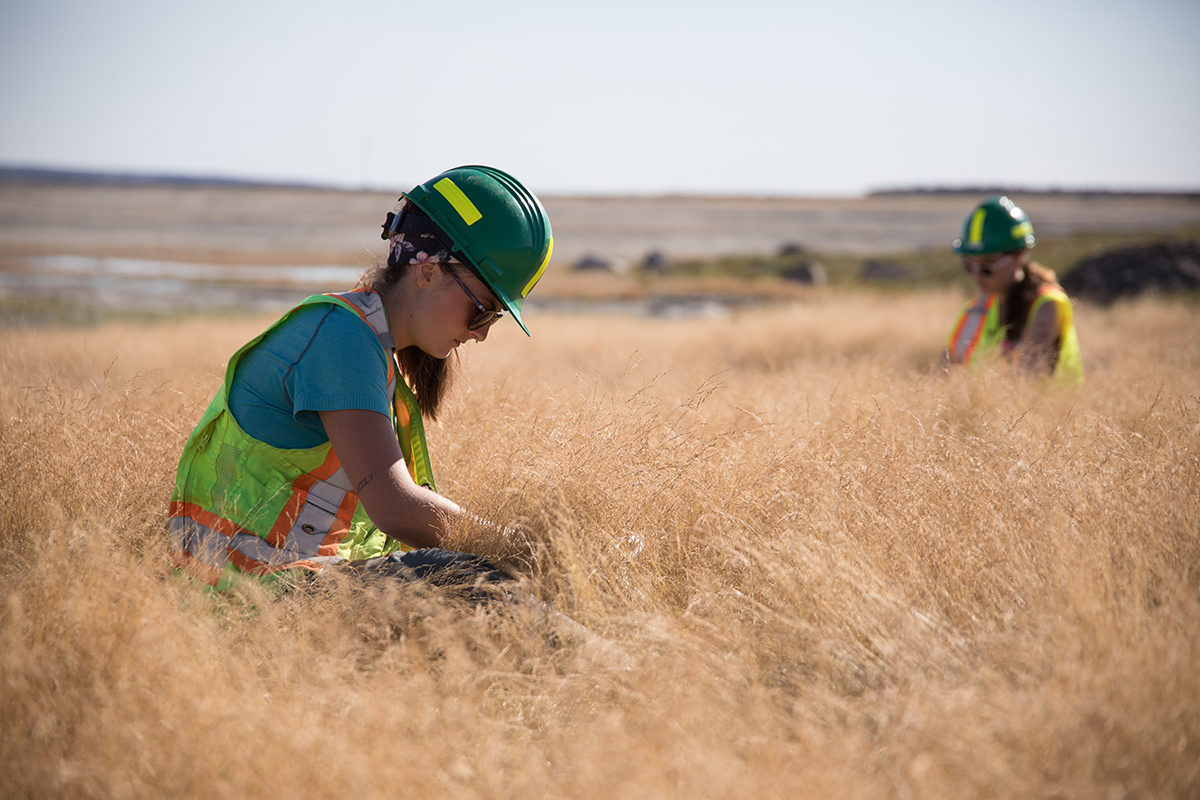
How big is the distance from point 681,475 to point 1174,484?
1.66 metres

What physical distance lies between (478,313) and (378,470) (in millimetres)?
578

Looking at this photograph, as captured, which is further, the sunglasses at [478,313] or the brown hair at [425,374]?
the brown hair at [425,374]

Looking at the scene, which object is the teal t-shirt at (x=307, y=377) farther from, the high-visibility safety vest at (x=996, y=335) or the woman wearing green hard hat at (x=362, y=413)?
the high-visibility safety vest at (x=996, y=335)

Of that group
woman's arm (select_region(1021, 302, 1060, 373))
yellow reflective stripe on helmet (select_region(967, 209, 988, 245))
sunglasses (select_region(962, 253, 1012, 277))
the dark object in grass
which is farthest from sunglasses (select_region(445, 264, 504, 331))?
the dark object in grass

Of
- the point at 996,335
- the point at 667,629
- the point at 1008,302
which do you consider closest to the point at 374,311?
the point at 667,629

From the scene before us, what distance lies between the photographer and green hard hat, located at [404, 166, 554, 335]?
219 centimetres

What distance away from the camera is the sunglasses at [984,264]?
5.30 m

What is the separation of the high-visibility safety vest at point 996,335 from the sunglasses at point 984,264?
20 cm

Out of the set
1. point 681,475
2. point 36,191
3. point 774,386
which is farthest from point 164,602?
point 36,191

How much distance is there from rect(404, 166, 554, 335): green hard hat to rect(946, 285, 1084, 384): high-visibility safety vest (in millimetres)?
3618

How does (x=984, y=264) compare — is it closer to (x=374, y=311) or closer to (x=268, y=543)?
(x=374, y=311)

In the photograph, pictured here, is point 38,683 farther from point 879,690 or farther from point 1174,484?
point 1174,484

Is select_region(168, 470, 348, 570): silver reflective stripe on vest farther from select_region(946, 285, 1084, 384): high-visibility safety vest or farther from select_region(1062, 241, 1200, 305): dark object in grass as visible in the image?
select_region(1062, 241, 1200, 305): dark object in grass

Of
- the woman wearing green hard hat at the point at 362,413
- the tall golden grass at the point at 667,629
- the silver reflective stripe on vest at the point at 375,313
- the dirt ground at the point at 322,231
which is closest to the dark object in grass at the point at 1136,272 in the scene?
the tall golden grass at the point at 667,629
